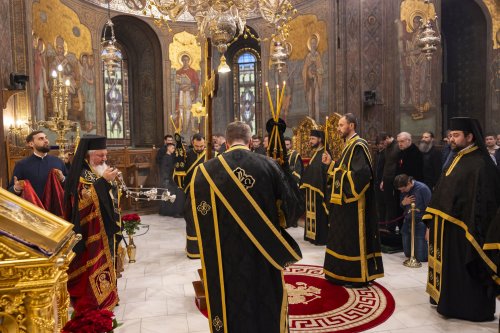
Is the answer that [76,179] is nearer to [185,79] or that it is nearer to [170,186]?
[170,186]

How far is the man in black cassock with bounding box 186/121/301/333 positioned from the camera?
3.22 meters

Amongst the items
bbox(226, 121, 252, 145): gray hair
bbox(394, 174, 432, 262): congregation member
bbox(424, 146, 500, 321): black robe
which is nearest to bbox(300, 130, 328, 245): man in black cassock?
bbox(394, 174, 432, 262): congregation member

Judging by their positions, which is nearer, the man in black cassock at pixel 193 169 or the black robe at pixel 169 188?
the man in black cassock at pixel 193 169

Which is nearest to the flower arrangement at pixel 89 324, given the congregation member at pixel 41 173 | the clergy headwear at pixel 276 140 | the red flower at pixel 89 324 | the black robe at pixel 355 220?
the red flower at pixel 89 324

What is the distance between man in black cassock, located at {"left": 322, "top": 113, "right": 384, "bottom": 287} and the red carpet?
0.23 meters

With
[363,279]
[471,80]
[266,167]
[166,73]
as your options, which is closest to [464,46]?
[471,80]

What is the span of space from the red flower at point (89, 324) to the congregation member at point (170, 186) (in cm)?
943

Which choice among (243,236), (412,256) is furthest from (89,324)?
(412,256)

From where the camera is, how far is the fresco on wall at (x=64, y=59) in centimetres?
1048

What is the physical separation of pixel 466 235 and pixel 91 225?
3.77 metres

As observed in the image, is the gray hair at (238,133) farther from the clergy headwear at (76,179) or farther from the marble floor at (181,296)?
the marble floor at (181,296)

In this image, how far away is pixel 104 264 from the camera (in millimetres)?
4727

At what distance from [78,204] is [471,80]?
489 inches

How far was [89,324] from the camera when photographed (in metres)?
1.98
